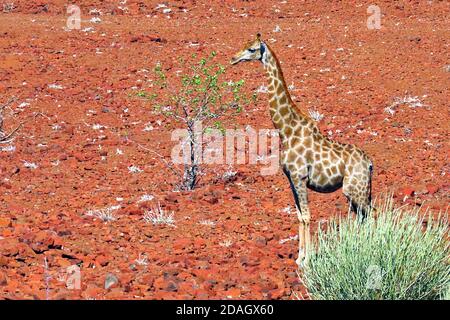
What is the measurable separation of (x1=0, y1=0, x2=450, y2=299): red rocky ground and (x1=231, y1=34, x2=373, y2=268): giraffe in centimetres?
86

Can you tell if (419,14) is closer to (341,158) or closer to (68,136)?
(68,136)

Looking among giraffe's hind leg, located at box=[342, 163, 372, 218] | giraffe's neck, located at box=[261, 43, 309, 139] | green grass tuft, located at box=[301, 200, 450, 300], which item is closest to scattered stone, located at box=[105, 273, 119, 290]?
green grass tuft, located at box=[301, 200, 450, 300]

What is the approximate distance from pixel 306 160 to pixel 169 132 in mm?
8280

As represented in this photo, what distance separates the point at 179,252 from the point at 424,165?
20.0 feet

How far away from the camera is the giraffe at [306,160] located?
28.7 ft

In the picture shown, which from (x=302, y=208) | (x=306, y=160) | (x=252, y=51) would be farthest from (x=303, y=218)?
(x=252, y=51)

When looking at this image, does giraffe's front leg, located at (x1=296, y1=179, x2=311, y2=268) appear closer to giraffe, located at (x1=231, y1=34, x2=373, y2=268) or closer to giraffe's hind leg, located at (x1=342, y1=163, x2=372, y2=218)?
giraffe, located at (x1=231, y1=34, x2=373, y2=268)

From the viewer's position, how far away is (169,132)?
55.1ft

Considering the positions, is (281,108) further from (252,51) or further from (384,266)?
(384,266)

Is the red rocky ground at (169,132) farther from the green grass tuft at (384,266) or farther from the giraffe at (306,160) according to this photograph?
the giraffe at (306,160)

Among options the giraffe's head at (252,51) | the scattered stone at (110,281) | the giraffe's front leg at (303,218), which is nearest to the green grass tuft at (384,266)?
the giraffe's front leg at (303,218)

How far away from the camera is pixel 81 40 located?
22.7 meters

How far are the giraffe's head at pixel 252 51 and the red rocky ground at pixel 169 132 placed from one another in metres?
2.19
